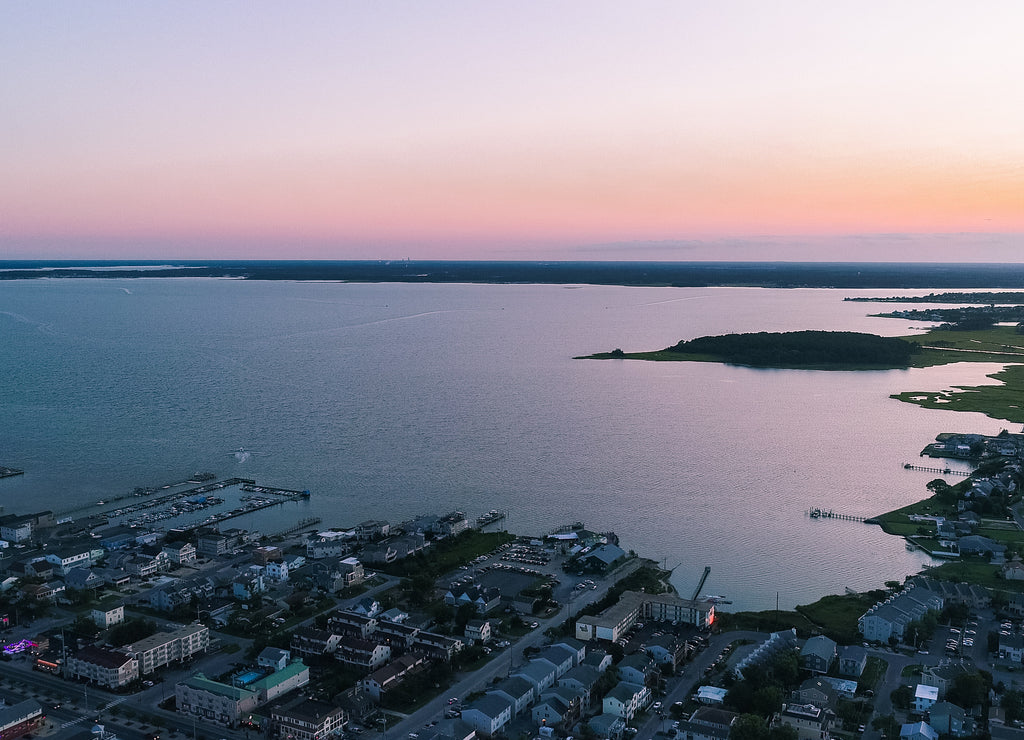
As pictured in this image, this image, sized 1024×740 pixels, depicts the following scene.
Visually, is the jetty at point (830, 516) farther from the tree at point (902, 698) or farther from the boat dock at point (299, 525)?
the boat dock at point (299, 525)

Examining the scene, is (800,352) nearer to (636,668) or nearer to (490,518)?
(490,518)

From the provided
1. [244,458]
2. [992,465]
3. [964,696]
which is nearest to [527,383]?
[244,458]

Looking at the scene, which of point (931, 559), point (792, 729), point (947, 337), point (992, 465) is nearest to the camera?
point (792, 729)

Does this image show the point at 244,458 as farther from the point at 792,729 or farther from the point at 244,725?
the point at 792,729

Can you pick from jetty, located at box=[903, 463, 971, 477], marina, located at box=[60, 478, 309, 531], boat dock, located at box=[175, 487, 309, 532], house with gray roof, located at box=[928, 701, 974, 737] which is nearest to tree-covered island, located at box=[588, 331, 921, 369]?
jetty, located at box=[903, 463, 971, 477]

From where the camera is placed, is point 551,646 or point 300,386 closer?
point 551,646

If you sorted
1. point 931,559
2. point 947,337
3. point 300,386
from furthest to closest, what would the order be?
point 947,337 < point 300,386 < point 931,559

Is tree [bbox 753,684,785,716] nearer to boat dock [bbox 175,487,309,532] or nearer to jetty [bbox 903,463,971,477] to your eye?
boat dock [bbox 175,487,309,532]
